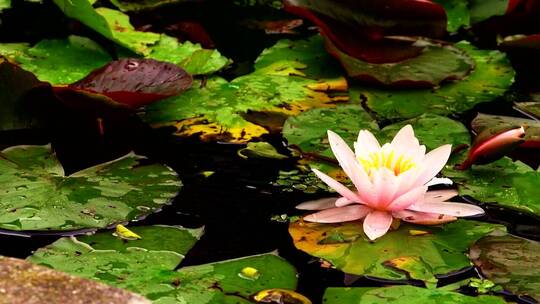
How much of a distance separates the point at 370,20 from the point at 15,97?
0.99 metres

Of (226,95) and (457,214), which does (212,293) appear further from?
(226,95)

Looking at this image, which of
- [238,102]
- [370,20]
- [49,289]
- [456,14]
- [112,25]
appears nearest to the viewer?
[49,289]

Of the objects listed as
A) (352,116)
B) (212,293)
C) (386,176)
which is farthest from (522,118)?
(212,293)

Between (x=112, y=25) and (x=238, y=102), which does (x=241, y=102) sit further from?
(x=112, y=25)

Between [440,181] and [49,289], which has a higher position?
[49,289]

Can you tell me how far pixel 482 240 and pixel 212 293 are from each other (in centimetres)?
47

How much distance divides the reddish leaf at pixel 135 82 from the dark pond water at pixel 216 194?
7 cm

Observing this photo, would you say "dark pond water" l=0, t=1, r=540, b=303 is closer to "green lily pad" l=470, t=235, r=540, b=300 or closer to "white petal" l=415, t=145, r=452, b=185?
"green lily pad" l=470, t=235, r=540, b=300

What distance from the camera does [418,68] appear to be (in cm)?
217

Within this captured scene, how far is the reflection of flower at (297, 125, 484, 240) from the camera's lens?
1395 millimetres

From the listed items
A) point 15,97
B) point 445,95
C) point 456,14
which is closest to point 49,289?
point 15,97

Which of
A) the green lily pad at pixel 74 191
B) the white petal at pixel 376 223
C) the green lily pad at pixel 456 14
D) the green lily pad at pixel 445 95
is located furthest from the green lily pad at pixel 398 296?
the green lily pad at pixel 456 14

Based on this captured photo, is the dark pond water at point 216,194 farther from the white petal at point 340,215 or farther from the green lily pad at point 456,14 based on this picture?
the green lily pad at point 456,14

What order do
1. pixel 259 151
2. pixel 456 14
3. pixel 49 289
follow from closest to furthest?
1. pixel 49 289
2. pixel 259 151
3. pixel 456 14
